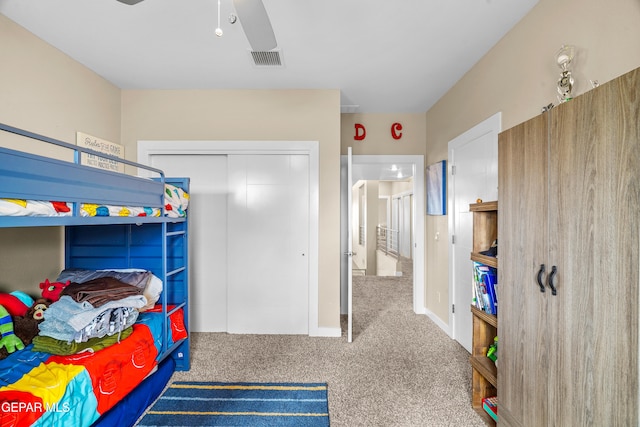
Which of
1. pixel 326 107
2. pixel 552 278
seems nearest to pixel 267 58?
pixel 326 107

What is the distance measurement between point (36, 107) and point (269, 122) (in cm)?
186

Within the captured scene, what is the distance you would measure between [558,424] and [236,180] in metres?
3.00

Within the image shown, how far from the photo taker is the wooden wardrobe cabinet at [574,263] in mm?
952

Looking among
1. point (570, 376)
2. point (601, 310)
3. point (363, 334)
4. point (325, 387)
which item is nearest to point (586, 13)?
point (601, 310)

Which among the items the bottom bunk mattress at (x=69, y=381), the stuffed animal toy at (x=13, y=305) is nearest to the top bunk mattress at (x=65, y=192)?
the bottom bunk mattress at (x=69, y=381)

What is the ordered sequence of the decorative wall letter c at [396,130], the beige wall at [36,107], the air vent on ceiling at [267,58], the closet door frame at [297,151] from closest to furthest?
the beige wall at [36,107] < the air vent on ceiling at [267,58] < the closet door frame at [297,151] < the decorative wall letter c at [396,130]

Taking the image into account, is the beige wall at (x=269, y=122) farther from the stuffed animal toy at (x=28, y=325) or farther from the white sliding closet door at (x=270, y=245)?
the stuffed animal toy at (x=28, y=325)

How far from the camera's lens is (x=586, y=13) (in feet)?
4.95

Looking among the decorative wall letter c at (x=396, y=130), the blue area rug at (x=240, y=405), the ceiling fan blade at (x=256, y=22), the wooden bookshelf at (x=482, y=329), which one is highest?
the decorative wall letter c at (x=396, y=130)

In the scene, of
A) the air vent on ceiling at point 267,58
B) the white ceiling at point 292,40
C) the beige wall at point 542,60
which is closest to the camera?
the beige wall at point 542,60

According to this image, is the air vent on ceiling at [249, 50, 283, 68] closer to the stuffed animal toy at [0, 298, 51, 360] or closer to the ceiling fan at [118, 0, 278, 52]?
the ceiling fan at [118, 0, 278, 52]

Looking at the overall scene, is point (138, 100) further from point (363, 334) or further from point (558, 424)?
point (558, 424)

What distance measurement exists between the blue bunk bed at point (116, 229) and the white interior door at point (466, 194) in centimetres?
251

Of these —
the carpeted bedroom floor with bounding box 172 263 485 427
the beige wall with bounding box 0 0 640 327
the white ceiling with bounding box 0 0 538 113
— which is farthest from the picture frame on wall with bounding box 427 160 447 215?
the carpeted bedroom floor with bounding box 172 263 485 427
